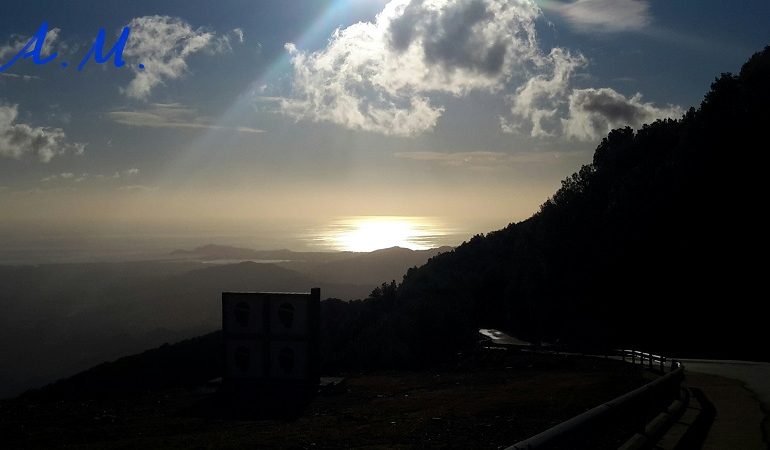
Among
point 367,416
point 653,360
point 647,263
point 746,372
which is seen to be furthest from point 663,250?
point 367,416

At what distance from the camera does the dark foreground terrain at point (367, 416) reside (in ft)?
53.0

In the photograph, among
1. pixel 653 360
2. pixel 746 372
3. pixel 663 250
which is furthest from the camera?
pixel 663 250

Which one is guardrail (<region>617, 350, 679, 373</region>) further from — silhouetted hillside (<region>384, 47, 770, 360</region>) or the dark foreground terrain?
silhouetted hillside (<region>384, 47, 770, 360</region>)

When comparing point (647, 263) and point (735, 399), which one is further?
point (647, 263)

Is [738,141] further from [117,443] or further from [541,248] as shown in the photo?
[117,443]

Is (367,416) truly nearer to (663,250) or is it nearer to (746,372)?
(746,372)

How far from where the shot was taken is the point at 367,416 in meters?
21.4

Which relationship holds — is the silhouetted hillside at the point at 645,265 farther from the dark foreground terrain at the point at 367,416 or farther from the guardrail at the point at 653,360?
the dark foreground terrain at the point at 367,416

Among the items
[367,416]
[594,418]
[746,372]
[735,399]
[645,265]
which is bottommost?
[367,416]

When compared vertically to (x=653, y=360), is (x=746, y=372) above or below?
below

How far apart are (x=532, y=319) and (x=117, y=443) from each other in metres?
52.4

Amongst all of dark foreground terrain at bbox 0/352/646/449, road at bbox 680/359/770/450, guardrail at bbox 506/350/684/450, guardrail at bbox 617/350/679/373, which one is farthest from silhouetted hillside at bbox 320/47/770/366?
guardrail at bbox 506/350/684/450

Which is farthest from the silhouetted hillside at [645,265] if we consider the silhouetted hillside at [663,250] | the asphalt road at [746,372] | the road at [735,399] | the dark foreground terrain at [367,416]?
the road at [735,399]

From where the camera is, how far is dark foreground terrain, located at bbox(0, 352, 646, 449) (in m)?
16.2
